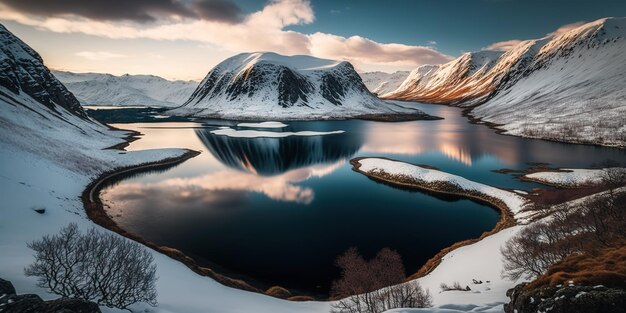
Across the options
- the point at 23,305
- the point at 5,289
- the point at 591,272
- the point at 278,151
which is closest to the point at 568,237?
the point at 591,272

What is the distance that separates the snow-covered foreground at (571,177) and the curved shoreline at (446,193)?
1700 cm

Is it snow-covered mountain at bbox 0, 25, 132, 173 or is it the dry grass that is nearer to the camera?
the dry grass

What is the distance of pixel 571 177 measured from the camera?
55688 millimetres

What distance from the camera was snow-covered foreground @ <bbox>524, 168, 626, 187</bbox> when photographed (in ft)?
173

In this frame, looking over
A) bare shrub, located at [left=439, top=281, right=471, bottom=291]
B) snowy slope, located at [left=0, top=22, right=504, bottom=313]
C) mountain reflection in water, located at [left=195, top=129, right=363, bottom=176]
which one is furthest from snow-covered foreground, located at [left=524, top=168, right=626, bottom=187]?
mountain reflection in water, located at [left=195, top=129, right=363, bottom=176]

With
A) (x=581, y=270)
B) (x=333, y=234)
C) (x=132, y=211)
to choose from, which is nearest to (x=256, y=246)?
(x=333, y=234)

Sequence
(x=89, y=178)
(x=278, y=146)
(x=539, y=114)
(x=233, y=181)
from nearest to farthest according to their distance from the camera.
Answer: (x=89, y=178) < (x=233, y=181) < (x=278, y=146) < (x=539, y=114)

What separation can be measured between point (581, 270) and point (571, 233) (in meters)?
18.2

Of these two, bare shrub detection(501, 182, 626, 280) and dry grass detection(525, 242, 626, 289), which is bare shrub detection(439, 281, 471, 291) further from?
dry grass detection(525, 242, 626, 289)

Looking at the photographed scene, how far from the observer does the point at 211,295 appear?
24.7m

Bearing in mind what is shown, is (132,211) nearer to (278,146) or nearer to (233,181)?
(233,181)

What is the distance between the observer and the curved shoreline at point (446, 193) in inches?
1236

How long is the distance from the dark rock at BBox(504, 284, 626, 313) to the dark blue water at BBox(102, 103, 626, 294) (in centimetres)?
1849

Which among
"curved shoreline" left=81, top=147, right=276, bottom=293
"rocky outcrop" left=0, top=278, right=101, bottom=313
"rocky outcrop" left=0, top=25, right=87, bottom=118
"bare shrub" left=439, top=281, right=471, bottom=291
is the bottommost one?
"curved shoreline" left=81, top=147, right=276, bottom=293
